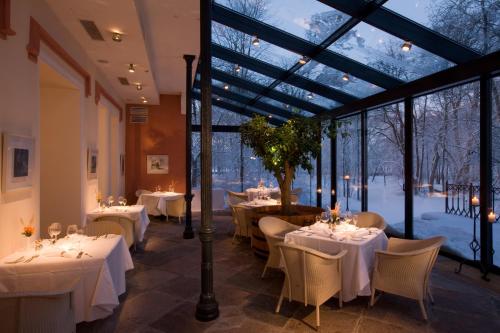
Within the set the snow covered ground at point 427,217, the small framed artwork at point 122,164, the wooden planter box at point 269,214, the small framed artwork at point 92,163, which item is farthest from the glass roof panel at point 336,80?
the small framed artwork at point 122,164

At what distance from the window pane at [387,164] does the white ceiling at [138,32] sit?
13.3ft

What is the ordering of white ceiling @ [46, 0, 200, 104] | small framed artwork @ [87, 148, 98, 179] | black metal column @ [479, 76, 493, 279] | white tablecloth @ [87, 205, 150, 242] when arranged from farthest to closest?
small framed artwork @ [87, 148, 98, 179]
white tablecloth @ [87, 205, 150, 242]
black metal column @ [479, 76, 493, 279]
white ceiling @ [46, 0, 200, 104]

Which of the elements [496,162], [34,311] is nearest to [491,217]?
[496,162]

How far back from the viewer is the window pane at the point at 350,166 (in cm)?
793

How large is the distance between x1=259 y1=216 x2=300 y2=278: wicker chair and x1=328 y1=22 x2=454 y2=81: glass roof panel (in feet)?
10.3

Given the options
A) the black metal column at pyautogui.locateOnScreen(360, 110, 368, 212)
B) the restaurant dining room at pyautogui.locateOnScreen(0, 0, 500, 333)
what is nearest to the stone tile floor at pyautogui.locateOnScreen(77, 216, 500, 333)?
the restaurant dining room at pyautogui.locateOnScreen(0, 0, 500, 333)

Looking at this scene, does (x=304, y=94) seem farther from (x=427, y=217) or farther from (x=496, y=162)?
(x=496, y=162)

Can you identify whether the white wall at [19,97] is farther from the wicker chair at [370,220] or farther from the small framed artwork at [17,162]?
the wicker chair at [370,220]

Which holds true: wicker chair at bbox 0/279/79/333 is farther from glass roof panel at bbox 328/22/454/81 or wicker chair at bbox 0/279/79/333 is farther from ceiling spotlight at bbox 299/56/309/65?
ceiling spotlight at bbox 299/56/309/65

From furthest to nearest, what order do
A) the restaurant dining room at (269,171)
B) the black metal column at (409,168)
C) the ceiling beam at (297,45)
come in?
the black metal column at (409,168), the ceiling beam at (297,45), the restaurant dining room at (269,171)

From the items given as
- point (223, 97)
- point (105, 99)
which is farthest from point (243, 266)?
point (223, 97)

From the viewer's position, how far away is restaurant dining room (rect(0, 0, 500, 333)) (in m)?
3.21

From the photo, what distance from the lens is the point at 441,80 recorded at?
5207 mm

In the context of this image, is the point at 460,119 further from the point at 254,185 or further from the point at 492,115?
the point at 254,185
